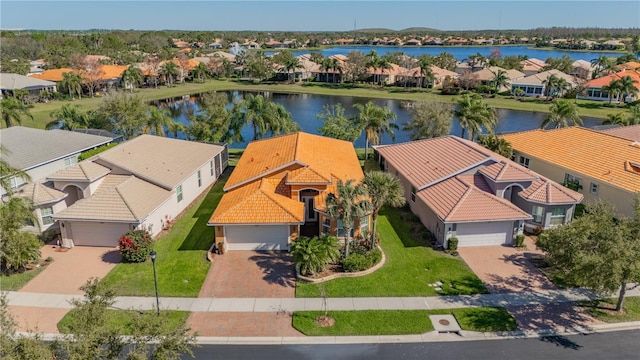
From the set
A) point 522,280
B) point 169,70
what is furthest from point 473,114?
point 169,70

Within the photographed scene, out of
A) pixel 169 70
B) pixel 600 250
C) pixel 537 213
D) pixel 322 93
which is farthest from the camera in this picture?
pixel 169 70

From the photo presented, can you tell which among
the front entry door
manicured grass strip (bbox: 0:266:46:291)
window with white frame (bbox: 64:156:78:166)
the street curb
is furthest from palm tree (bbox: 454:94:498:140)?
manicured grass strip (bbox: 0:266:46:291)

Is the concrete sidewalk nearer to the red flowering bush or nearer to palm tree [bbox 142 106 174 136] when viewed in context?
the red flowering bush

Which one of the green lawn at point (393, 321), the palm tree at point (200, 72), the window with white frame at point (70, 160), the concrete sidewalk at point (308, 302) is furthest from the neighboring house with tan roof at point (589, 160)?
the palm tree at point (200, 72)

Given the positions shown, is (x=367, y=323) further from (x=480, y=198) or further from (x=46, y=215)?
(x=46, y=215)

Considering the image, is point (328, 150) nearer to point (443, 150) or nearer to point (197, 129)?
point (443, 150)

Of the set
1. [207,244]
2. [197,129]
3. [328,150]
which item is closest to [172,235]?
[207,244]
